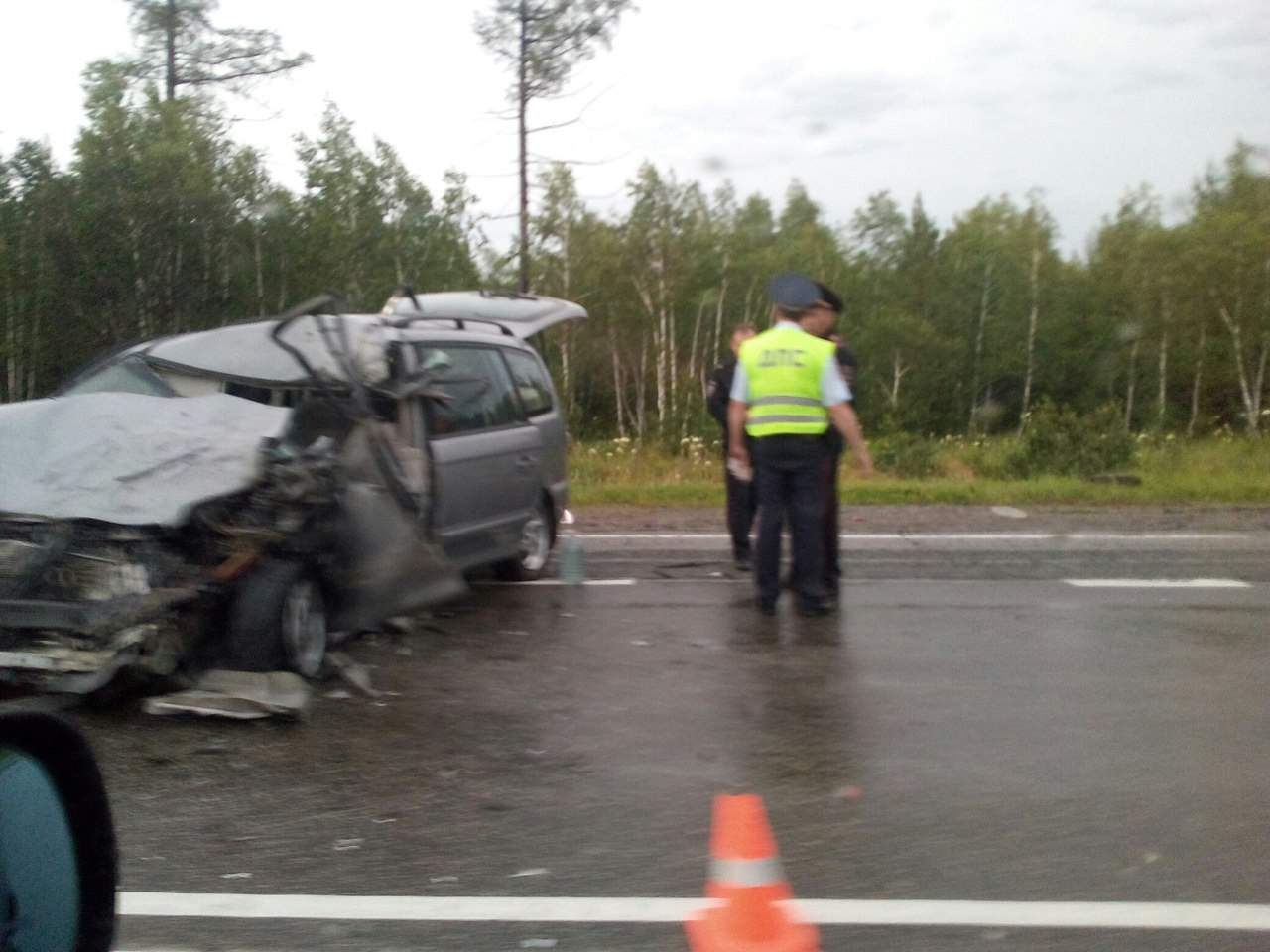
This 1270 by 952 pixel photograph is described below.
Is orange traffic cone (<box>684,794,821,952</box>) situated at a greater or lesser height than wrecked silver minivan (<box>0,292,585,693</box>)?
lesser

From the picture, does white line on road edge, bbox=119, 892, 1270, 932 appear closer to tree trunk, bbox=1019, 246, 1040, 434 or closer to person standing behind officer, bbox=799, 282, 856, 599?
person standing behind officer, bbox=799, 282, 856, 599

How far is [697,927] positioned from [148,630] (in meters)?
3.16

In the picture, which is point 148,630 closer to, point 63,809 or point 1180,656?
point 63,809

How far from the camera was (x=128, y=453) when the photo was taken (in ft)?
20.9

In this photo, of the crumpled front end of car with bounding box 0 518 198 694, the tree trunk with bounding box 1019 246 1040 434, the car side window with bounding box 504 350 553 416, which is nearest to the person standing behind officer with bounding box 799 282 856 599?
the car side window with bounding box 504 350 553 416

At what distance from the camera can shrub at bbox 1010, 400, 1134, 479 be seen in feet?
60.2

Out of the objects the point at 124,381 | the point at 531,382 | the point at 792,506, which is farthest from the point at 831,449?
the point at 124,381

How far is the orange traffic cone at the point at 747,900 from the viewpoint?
3334 mm

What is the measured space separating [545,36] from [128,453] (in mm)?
13996

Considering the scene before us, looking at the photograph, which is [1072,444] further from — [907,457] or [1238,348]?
[1238,348]

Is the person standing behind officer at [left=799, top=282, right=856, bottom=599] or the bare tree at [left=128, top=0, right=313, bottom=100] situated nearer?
the person standing behind officer at [left=799, top=282, right=856, bottom=599]

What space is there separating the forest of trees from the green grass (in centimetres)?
243

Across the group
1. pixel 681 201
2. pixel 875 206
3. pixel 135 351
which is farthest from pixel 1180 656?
pixel 875 206

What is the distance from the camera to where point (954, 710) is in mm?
6562
